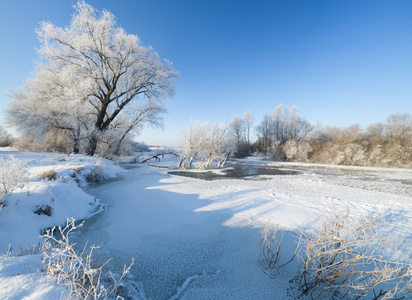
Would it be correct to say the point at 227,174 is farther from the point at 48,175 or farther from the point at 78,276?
the point at 78,276

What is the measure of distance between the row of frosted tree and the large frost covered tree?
6385mm

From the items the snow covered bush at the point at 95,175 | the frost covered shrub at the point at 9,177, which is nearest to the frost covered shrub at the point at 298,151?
the snow covered bush at the point at 95,175

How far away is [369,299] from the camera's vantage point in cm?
184

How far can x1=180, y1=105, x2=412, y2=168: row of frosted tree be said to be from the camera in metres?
→ 15.3

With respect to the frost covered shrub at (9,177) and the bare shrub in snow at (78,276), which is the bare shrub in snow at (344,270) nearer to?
the bare shrub in snow at (78,276)

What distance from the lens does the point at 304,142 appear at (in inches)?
1065

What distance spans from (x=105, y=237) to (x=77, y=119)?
453 inches

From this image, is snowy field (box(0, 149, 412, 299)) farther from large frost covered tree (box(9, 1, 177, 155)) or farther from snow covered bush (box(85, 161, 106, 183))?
large frost covered tree (box(9, 1, 177, 155))

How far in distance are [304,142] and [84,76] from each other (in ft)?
102

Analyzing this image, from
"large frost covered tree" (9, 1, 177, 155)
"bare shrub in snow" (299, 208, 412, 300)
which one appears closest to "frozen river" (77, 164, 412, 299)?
"bare shrub in snow" (299, 208, 412, 300)

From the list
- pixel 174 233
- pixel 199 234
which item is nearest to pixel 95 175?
pixel 174 233

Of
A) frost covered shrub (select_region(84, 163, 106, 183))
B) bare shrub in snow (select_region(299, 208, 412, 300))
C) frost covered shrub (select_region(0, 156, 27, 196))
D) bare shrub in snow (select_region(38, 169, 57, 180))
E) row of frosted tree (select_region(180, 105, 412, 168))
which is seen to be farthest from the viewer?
row of frosted tree (select_region(180, 105, 412, 168))

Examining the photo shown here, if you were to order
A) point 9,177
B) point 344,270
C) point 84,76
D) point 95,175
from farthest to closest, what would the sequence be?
point 84,76, point 95,175, point 9,177, point 344,270

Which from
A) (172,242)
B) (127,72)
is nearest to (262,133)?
(127,72)
